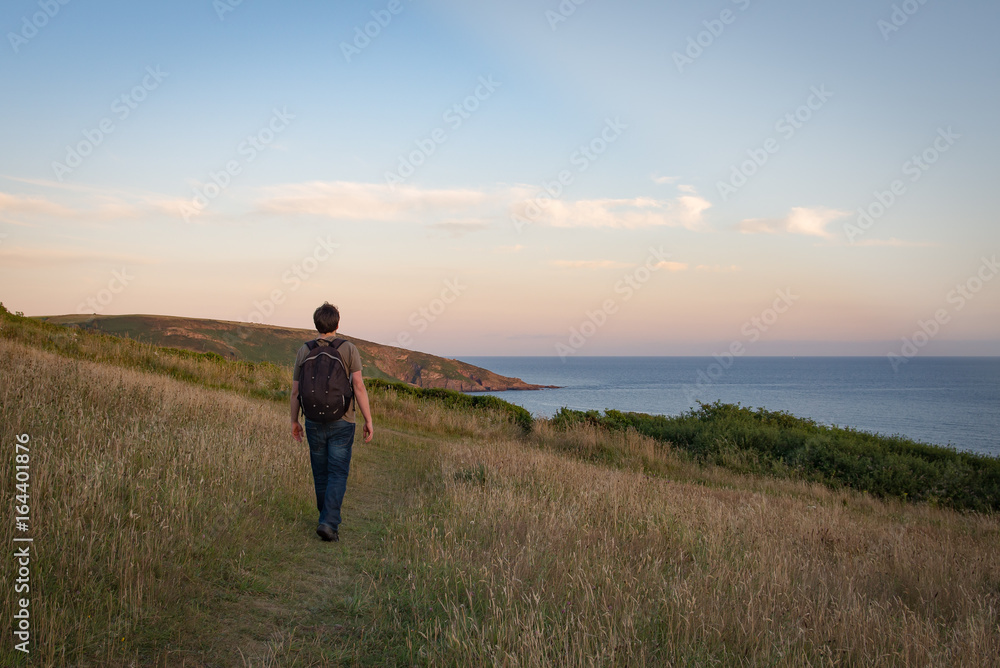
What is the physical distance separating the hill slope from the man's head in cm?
2222

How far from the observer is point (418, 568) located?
478 centimetres

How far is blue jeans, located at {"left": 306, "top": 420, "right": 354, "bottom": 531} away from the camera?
19.5 feet

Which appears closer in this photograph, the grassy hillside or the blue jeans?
the grassy hillside

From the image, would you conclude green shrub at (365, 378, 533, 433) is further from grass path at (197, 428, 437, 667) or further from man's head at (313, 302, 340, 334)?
man's head at (313, 302, 340, 334)

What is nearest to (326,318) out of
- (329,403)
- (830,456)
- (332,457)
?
(329,403)

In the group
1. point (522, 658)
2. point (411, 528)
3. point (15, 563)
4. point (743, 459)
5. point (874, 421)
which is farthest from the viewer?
point (874, 421)

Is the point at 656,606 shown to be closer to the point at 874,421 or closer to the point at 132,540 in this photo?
the point at 132,540

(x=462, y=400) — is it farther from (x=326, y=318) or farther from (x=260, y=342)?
(x=260, y=342)

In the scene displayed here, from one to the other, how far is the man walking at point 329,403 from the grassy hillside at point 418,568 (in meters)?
0.48

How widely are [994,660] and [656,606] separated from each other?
2090 millimetres

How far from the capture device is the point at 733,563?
529cm

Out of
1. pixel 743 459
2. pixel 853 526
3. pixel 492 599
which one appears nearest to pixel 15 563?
pixel 492 599

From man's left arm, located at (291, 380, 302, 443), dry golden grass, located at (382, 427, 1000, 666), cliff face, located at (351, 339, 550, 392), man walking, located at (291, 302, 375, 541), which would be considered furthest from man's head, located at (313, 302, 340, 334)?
cliff face, located at (351, 339, 550, 392)

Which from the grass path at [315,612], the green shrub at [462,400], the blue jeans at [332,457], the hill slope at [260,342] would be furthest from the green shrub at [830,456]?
the hill slope at [260,342]
